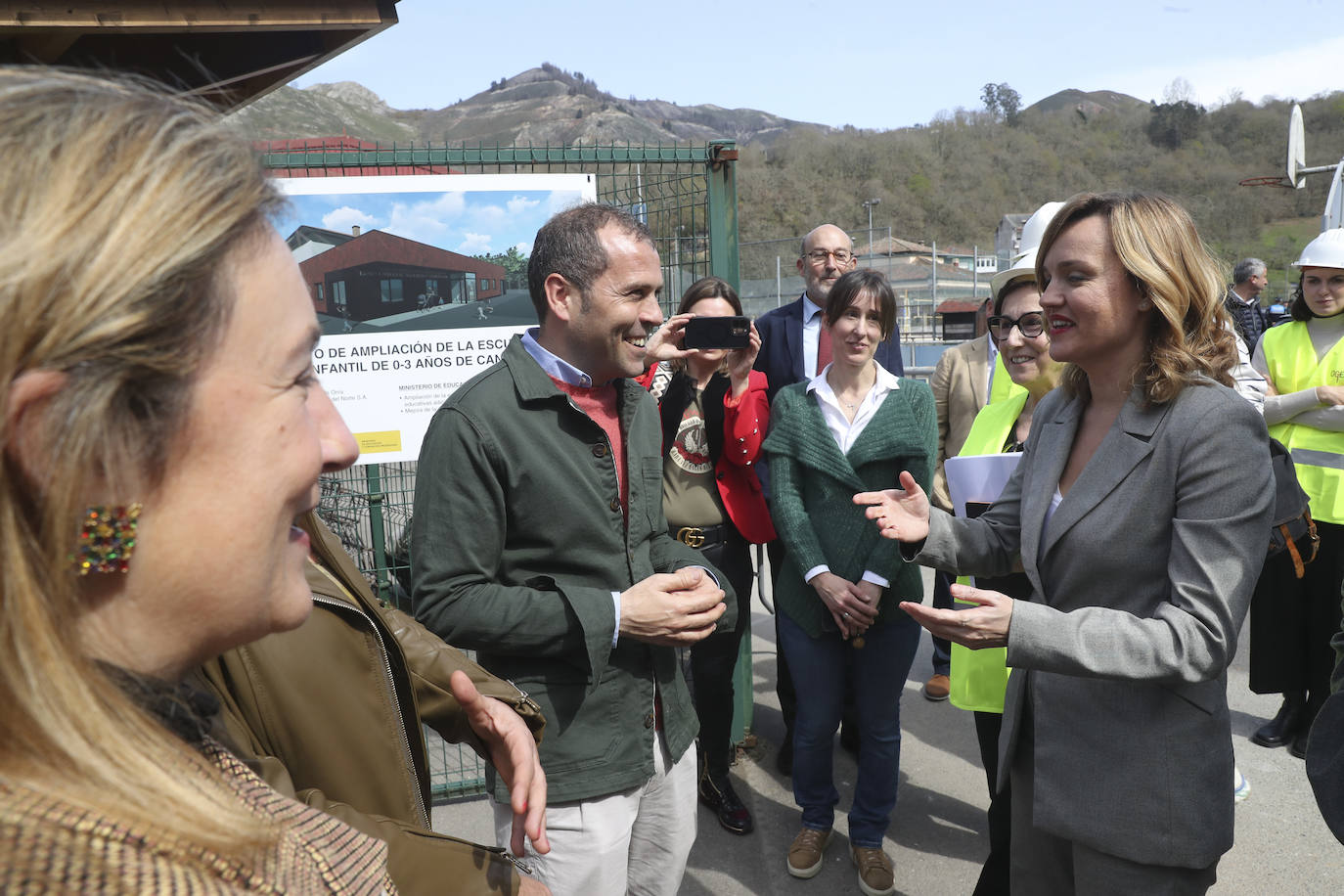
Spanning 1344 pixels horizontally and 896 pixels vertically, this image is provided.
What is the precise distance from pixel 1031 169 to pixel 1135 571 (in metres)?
92.4

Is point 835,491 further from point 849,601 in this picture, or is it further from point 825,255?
point 825,255

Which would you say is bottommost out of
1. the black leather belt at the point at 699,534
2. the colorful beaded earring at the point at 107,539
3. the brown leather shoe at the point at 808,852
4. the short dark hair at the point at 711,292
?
the brown leather shoe at the point at 808,852

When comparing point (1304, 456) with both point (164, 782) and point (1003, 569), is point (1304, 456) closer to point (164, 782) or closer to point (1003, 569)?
point (1003, 569)

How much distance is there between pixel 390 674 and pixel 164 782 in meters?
0.78

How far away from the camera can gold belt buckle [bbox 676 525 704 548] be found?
3.54m

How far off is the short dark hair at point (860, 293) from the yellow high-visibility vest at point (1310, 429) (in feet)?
6.29

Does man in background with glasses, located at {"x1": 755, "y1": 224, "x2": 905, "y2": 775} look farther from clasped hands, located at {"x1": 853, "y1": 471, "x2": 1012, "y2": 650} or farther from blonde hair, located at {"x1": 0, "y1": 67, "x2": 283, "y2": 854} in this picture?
blonde hair, located at {"x1": 0, "y1": 67, "x2": 283, "y2": 854}

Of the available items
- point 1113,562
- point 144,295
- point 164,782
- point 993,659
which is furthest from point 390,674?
point 993,659

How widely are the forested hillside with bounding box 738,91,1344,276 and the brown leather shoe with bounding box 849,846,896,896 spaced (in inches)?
2244

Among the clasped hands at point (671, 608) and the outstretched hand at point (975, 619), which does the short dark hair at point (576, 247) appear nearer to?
the clasped hands at point (671, 608)

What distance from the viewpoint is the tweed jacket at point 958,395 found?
4340 millimetres

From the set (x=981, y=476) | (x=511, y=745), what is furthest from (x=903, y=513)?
(x=511, y=745)

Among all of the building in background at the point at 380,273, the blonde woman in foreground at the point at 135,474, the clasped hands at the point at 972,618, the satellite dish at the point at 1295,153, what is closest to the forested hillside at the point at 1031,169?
the satellite dish at the point at 1295,153

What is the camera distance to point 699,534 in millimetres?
3574
